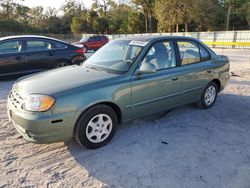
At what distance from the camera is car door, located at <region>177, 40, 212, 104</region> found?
4.50 meters

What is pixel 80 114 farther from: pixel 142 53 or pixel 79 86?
pixel 142 53

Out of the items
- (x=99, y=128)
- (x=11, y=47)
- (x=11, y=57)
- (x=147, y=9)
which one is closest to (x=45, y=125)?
(x=99, y=128)

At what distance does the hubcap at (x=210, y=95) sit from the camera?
202 inches

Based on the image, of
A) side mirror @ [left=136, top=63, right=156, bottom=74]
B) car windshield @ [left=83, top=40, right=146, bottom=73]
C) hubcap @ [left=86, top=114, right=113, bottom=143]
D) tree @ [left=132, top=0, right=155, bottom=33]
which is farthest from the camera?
tree @ [left=132, top=0, right=155, bottom=33]

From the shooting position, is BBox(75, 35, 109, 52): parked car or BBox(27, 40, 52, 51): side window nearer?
BBox(27, 40, 52, 51): side window

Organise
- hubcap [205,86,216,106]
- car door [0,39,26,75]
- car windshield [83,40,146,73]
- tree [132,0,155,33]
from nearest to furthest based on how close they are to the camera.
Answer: car windshield [83,40,146,73] → hubcap [205,86,216,106] → car door [0,39,26,75] → tree [132,0,155,33]

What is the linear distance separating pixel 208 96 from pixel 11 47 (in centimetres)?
590

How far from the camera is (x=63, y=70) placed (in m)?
4.16

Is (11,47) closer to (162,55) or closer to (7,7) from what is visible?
(162,55)

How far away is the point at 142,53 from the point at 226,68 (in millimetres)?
2548

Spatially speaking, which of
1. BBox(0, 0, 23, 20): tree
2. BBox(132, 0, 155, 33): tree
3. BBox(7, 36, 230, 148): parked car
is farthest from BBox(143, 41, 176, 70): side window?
BBox(0, 0, 23, 20): tree

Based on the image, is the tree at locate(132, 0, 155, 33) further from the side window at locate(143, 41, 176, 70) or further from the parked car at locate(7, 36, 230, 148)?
the side window at locate(143, 41, 176, 70)

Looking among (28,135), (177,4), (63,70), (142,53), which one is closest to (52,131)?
(28,135)

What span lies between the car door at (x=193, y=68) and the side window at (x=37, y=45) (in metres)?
4.96
